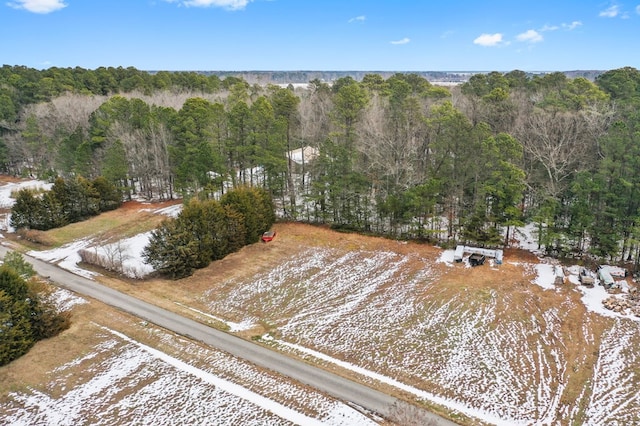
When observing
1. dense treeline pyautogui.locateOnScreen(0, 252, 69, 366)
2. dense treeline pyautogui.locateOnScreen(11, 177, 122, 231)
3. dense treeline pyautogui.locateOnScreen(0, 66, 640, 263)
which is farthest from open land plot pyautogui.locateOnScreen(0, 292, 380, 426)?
dense treeline pyautogui.locateOnScreen(11, 177, 122, 231)

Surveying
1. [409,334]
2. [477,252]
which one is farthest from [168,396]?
[477,252]

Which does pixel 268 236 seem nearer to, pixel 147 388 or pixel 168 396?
pixel 147 388

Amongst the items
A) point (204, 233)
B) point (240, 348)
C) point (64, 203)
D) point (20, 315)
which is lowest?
point (240, 348)

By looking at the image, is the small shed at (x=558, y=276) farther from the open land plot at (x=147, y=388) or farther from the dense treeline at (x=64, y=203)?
the dense treeline at (x=64, y=203)

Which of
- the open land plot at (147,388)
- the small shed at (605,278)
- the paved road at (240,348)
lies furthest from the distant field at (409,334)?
the small shed at (605,278)

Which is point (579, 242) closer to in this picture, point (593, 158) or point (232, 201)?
point (593, 158)

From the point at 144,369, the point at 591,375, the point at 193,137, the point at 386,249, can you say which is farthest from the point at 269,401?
the point at 193,137
